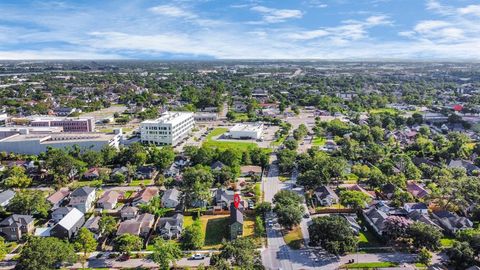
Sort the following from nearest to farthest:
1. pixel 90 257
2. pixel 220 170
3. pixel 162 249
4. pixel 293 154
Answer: pixel 162 249, pixel 90 257, pixel 220 170, pixel 293 154

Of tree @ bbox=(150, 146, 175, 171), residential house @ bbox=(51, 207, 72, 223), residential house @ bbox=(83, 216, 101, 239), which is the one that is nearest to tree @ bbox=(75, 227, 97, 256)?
residential house @ bbox=(83, 216, 101, 239)

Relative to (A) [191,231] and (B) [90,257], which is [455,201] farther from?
(B) [90,257]

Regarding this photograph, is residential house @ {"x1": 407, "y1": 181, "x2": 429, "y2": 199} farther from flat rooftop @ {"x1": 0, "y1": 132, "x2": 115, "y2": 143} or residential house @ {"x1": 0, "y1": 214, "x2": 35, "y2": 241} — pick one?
flat rooftop @ {"x1": 0, "y1": 132, "x2": 115, "y2": 143}

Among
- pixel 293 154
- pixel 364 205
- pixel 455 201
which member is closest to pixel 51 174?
pixel 293 154

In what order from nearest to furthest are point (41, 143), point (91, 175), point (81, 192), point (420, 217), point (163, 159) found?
point (420, 217) → point (81, 192) → point (91, 175) → point (163, 159) → point (41, 143)

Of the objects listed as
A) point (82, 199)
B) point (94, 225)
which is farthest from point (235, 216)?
point (82, 199)

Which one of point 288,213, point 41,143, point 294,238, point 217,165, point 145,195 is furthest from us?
point 41,143

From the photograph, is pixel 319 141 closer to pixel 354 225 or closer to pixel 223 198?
pixel 223 198
